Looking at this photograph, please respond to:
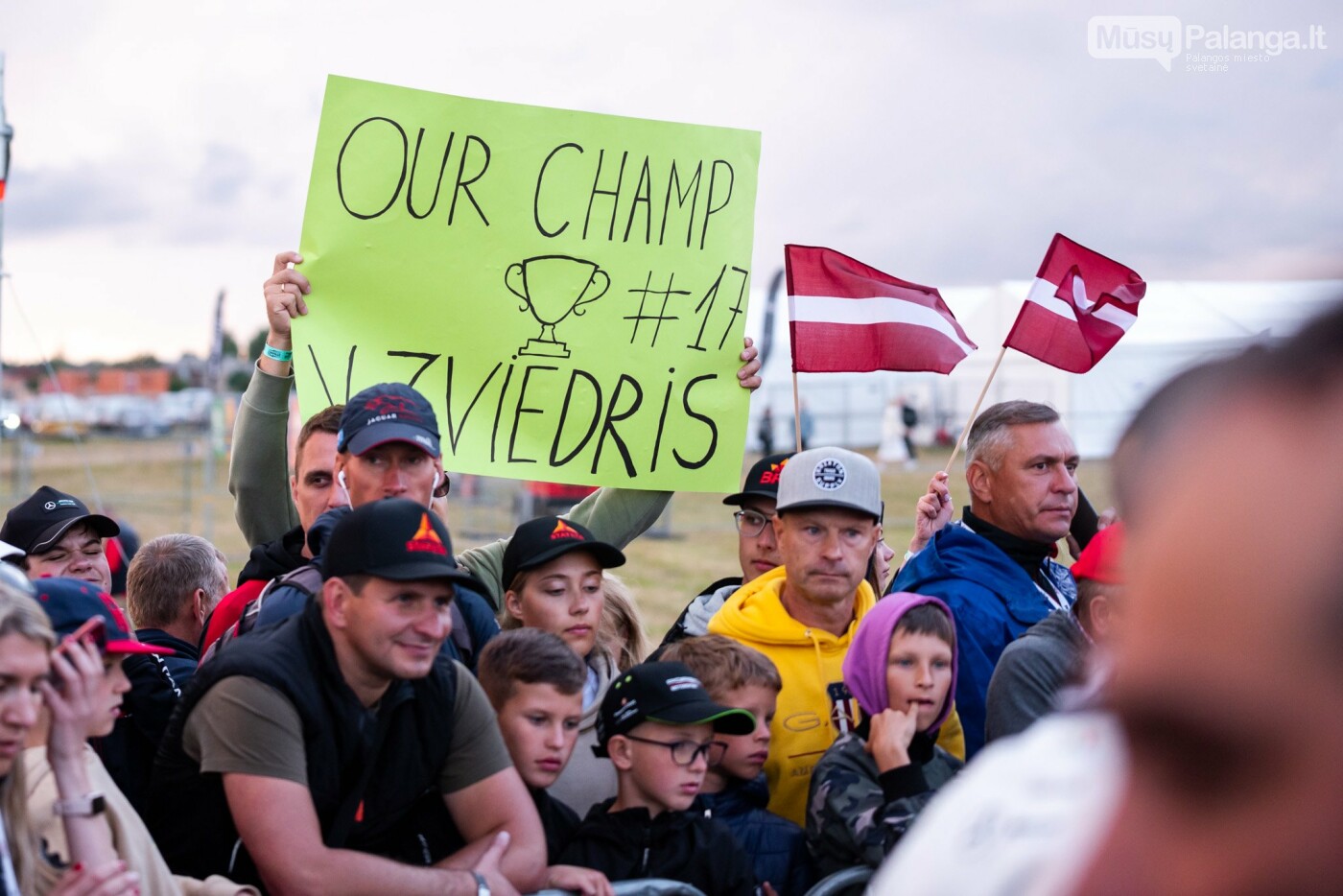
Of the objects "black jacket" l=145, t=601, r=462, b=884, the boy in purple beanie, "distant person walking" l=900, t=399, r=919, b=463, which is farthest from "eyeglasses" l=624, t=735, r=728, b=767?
"distant person walking" l=900, t=399, r=919, b=463

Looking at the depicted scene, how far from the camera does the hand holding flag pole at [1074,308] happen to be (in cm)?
611

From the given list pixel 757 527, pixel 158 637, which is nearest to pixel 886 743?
pixel 757 527

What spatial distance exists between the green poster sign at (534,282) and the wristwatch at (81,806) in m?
2.40

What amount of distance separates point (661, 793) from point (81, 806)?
1.54m

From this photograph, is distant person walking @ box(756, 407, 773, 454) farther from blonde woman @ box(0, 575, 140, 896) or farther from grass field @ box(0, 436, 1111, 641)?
blonde woman @ box(0, 575, 140, 896)

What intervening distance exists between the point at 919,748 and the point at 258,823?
6.00 ft

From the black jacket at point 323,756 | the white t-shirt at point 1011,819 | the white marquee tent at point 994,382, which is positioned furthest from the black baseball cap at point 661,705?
the white marquee tent at point 994,382

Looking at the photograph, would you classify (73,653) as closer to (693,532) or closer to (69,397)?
(693,532)

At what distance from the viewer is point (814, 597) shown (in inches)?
182

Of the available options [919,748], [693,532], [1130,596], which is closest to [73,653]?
[919,748]

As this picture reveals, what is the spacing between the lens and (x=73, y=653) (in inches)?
118

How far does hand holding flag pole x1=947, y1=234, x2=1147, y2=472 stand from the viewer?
6105mm

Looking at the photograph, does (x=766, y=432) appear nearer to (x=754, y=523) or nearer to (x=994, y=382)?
(x=994, y=382)

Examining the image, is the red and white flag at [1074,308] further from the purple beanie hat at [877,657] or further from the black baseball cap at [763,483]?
the purple beanie hat at [877,657]
